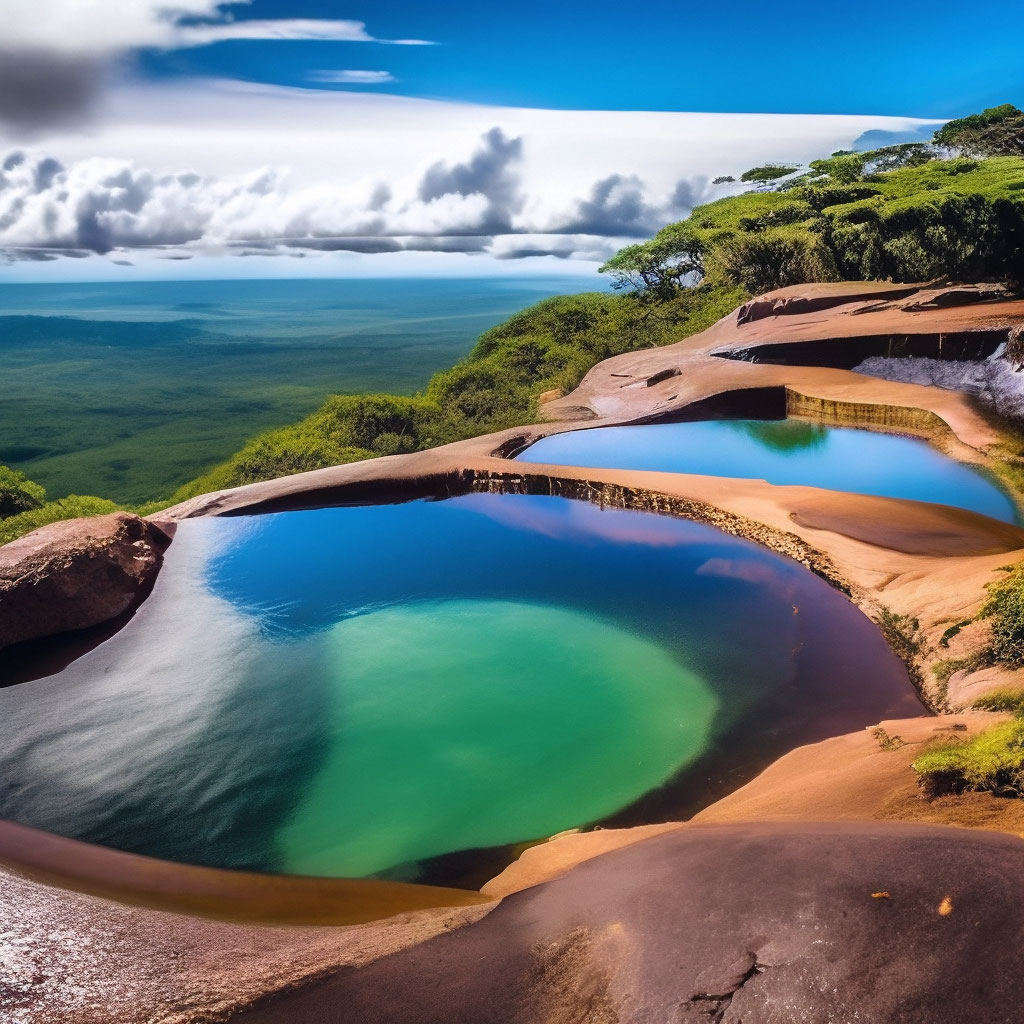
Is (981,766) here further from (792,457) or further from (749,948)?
(792,457)

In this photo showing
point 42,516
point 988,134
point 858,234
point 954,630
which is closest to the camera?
point 954,630

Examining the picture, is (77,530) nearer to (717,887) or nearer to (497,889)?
(497,889)

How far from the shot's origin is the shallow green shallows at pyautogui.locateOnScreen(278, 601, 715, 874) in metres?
6.31

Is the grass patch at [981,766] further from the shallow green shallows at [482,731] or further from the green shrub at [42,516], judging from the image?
the green shrub at [42,516]

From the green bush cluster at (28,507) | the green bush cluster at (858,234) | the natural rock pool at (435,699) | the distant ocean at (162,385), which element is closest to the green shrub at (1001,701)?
the natural rock pool at (435,699)

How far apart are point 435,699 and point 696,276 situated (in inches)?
993

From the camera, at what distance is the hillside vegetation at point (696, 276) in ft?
74.4

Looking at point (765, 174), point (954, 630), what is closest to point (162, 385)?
point (765, 174)

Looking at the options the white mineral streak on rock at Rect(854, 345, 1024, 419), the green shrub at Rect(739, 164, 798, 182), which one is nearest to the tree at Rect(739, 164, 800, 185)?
the green shrub at Rect(739, 164, 798, 182)

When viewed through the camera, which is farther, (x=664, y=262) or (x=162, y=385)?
(x=162, y=385)

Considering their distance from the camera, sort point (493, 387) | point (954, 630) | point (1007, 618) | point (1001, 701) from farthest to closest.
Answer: point (493, 387) → point (954, 630) → point (1007, 618) → point (1001, 701)

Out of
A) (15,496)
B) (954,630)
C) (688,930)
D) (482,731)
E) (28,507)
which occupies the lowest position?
(482,731)

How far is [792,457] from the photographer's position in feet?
45.2

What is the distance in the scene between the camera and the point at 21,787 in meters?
7.06
